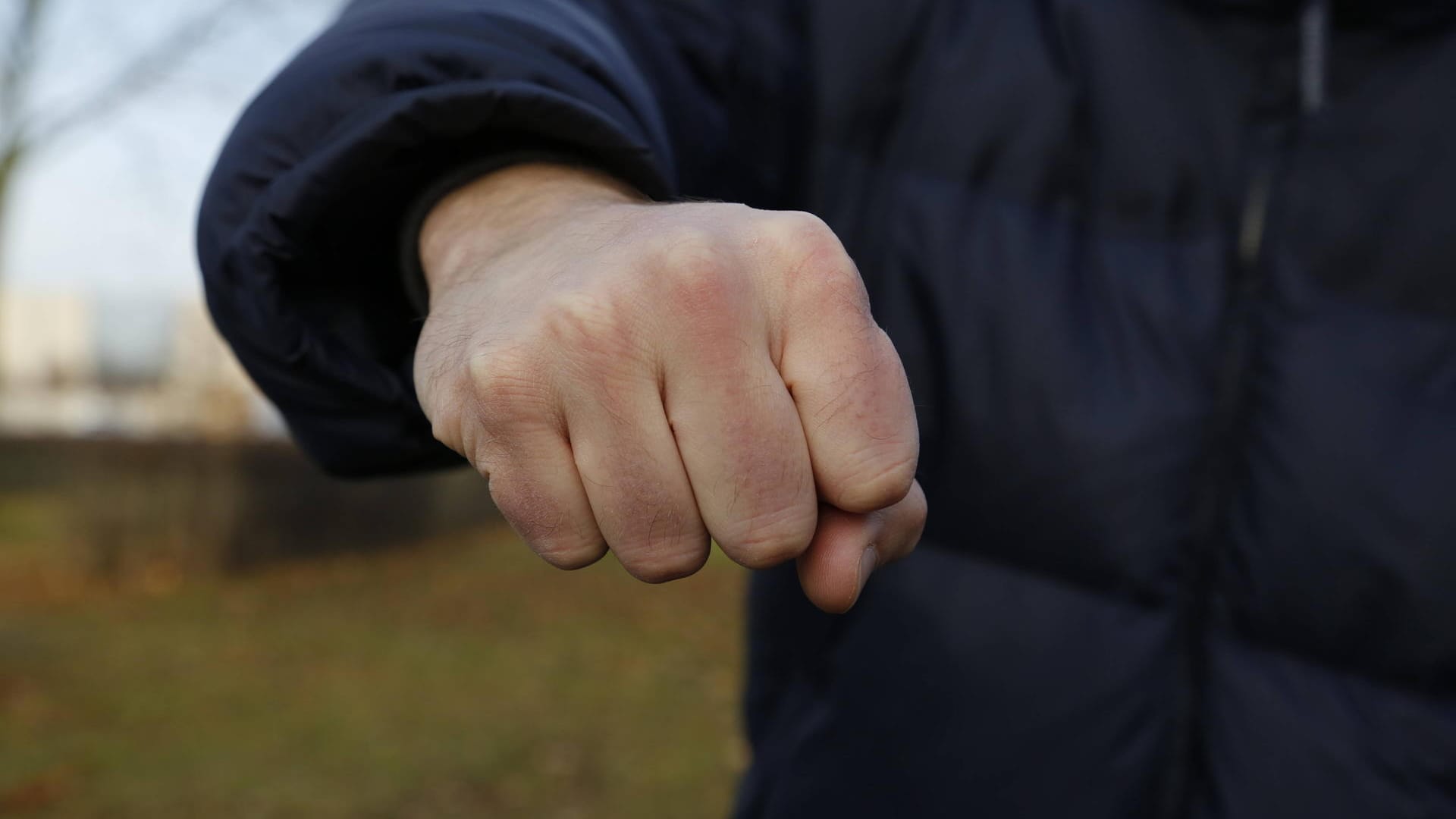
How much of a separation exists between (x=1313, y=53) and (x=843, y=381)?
1.15m

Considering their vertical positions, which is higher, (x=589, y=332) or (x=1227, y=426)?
(x=589, y=332)

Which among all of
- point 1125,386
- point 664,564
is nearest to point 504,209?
point 664,564

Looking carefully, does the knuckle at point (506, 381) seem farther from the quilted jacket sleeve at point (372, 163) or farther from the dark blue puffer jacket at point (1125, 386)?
the dark blue puffer jacket at point (1125, 386)

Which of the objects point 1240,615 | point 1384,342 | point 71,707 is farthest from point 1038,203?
point 71,707

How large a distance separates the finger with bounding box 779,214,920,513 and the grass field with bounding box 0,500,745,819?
4.17 m

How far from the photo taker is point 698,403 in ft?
2.36

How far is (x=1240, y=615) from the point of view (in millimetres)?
1395

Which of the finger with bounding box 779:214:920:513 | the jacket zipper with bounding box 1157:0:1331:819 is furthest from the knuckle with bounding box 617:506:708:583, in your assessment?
the jacket zipper with bounding box 1157:0:1331:819

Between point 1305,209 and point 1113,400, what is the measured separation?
37cm

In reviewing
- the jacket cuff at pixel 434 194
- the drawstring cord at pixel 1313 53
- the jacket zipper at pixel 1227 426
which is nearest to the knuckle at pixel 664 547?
the jacket cuff at pixel 434 194

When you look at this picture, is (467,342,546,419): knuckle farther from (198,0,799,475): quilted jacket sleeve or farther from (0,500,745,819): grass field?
(0,500,745,819): grass field

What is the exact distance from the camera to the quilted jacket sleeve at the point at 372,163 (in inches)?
38.8

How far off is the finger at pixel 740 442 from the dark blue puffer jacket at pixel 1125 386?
68 cm

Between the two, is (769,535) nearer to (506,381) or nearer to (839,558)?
(839,558)
